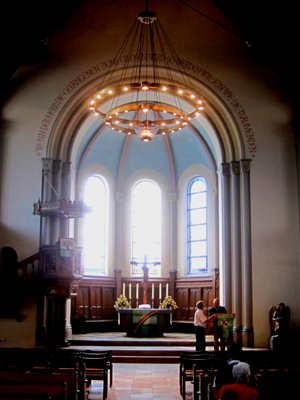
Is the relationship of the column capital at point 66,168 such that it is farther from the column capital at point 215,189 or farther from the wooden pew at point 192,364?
the wooden pew at point 192,364

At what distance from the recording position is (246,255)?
1516cm

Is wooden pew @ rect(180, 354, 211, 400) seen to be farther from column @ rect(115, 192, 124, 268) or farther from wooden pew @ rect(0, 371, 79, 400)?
column @ rect(115, 192, 124, 268)

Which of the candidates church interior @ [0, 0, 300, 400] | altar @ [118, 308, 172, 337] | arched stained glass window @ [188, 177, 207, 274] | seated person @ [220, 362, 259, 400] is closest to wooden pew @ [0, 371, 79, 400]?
seated person @ [220, 362, 259, 400]

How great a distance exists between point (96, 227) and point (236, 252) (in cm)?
700

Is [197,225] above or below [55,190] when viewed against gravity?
Result: below

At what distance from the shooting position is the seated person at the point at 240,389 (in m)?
5.53

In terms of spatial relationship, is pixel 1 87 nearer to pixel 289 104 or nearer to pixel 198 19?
pixel 198 19

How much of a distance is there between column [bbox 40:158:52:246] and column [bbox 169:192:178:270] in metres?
6.47

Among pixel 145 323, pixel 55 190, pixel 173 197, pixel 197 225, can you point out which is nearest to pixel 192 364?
pixel 145 323

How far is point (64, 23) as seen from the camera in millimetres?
16156

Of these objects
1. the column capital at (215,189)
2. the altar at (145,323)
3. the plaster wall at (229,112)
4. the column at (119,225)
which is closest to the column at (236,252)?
the plaster wall at (229,112)

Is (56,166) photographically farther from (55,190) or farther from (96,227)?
(96,227)

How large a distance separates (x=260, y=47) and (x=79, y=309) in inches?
418

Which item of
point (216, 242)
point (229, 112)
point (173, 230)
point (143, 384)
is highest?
point (229, 112)
